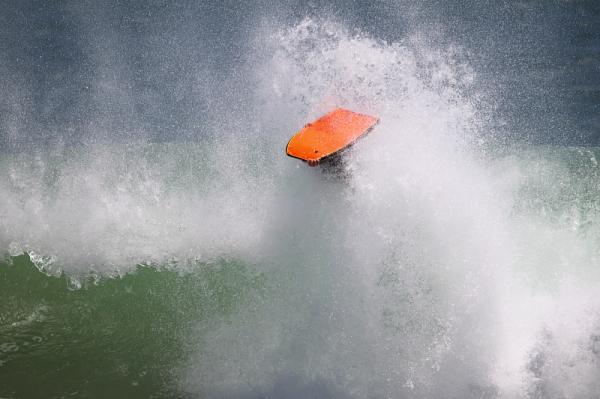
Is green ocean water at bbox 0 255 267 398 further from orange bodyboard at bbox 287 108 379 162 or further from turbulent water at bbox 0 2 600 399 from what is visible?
orange bodyboard at bbox 287 108 379 162

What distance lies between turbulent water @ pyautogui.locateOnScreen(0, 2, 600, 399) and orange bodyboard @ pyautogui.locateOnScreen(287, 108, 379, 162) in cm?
47

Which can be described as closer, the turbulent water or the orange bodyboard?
the turbulent water

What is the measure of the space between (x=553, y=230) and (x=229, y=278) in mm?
5039

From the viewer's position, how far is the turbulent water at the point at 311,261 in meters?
6.96

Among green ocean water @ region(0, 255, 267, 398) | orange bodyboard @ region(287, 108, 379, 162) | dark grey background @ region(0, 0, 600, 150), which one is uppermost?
dark grey background @ region(0, 0, 600, 150)

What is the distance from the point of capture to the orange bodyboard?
25.7 ft

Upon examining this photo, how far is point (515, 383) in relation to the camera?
6781 mm

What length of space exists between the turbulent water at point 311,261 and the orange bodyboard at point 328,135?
467 millimetres

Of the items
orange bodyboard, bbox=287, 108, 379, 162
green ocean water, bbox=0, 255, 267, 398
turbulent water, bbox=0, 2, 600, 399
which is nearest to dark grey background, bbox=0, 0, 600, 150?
turbulent water, bbox=0, 2, 600, 399


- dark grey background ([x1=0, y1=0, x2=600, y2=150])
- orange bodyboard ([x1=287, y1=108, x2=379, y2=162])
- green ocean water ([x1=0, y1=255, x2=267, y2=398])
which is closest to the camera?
green ocean water ([x1=0, y1=255, x2=267, y2=398])

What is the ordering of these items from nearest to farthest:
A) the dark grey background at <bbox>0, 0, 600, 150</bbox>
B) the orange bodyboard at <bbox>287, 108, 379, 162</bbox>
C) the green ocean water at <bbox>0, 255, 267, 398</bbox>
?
the green ocean water at <bbox>0, 255, 267, 398</bbox> → the orange bodyboard at <bbox>287, 108, 379, 162</bbox> → the dark grey background at <bbox>0, 0, 600, 150</bbox>

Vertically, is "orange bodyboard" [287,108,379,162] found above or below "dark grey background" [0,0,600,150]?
below

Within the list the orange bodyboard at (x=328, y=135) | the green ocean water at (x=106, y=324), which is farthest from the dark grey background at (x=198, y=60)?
the green ocean water at (x=106, y=324)

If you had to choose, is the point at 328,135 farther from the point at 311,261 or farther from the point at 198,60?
the point at 198,60
